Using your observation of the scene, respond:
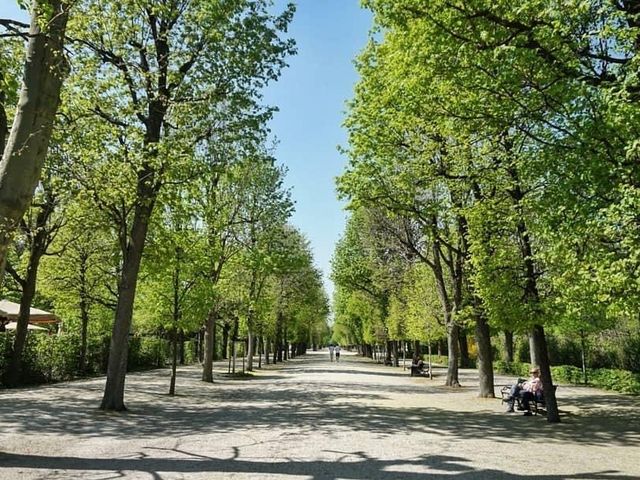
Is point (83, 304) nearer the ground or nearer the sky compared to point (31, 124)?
nearer the ground

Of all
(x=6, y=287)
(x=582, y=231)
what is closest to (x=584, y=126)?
(x=582, y=231)

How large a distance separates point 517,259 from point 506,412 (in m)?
4.55

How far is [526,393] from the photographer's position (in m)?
14.4

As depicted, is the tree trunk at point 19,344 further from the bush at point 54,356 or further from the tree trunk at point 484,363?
the tree trunk at point 484,363

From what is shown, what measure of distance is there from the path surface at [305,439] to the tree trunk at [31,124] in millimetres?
3365

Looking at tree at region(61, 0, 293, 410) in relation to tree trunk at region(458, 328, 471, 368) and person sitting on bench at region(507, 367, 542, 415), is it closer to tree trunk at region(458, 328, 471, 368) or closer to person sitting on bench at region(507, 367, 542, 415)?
person sitting on bench at region(507, 367, 542, 415)

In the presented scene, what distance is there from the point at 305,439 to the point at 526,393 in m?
7.25

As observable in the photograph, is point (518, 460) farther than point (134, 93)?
No

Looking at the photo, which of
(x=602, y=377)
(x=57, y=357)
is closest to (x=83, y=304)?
(x=57, y=357)

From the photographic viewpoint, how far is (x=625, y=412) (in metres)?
14.7

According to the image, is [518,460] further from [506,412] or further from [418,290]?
[418,290]

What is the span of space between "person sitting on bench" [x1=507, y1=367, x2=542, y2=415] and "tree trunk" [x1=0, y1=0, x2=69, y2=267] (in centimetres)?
1266

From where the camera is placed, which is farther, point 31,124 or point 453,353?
point 453,353

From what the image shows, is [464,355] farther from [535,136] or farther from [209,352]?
[535,136]
